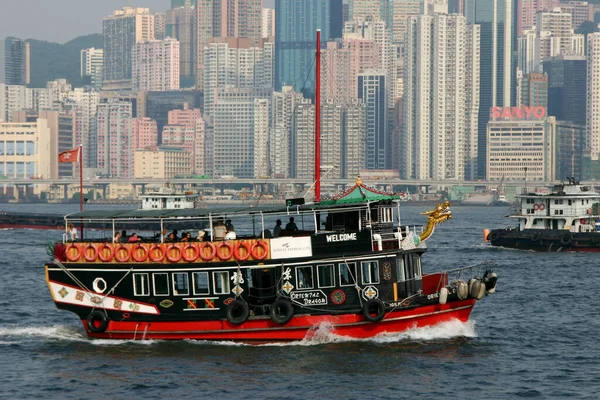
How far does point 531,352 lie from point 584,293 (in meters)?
15.2

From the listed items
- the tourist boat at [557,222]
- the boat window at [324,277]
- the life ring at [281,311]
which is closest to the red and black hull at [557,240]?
the tourist boat at [557,222]

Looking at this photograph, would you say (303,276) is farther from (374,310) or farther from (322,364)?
(322,364)

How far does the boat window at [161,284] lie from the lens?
34781mm

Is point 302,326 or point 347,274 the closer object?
point 302,326

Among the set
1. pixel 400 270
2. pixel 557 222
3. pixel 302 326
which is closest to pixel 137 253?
pixel 302 326

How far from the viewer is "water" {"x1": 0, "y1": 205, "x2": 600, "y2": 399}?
3062cm

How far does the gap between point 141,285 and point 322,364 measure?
19.2ft

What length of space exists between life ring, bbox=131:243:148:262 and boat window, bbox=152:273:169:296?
1.85 feet

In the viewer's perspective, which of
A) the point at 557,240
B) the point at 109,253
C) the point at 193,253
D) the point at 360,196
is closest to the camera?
the point at 193,253

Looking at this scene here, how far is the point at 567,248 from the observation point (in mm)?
71875

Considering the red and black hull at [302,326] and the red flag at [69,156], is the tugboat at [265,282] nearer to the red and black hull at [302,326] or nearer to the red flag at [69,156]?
the red and black hull at [302,326]

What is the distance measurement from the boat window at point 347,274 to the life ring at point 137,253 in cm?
543

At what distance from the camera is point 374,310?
34.2 m

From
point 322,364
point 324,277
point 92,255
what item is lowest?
point 322,364
